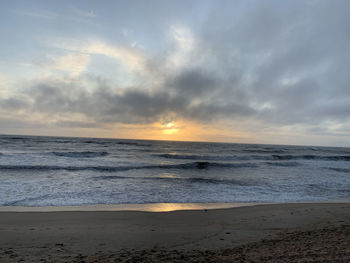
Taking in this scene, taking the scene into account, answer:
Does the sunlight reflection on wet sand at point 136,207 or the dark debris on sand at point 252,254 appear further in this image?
the sunlight reflection on wet sand at point 136,207

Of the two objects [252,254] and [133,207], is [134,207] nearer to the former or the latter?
[133,207]

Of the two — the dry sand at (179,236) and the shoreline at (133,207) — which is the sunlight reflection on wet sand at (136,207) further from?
the dry sand at (179,236)

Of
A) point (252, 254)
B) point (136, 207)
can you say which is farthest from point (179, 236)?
point (136, 207)

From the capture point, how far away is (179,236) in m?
5.42

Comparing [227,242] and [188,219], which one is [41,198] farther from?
[227,242]

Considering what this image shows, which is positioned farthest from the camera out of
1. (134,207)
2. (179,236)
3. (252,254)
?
(134,207)

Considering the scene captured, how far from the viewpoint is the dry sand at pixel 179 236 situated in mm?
4188

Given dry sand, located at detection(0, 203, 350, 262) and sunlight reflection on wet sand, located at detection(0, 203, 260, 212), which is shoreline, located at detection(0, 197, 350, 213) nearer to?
sunlight reflection on wet sand, located at detection(0, 203, 260, 212)

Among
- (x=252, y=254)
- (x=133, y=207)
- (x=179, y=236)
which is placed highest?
(x=252, y=254)

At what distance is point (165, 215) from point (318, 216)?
506 centimetres

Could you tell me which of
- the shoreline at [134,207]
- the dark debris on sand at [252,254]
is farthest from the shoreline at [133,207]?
the dark debris on sand at [252,254]

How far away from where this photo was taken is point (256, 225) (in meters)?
6.32

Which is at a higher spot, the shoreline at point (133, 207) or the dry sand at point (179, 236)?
the dry sand at point (179, 236)

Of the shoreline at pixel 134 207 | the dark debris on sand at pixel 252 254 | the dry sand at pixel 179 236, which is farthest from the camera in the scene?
the shoreline at pixel 134 207
